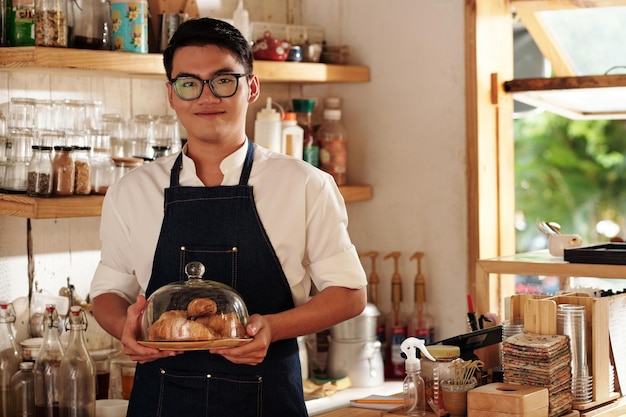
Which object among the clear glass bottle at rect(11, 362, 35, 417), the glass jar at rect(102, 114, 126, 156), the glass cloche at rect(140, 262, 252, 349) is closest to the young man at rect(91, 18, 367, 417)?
the glass cloche at rect(140, 262, 252, 349)

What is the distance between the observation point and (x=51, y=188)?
9.78 feet

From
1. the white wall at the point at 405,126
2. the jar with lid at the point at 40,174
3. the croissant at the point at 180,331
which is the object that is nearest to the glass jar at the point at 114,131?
the white wall at the point at 405,126

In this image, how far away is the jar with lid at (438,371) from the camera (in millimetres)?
2441

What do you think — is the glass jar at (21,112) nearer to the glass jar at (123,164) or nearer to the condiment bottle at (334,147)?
the glass jar at (123,164)

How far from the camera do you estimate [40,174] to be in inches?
117

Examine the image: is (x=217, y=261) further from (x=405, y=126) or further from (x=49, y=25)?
(x=405, y=126)

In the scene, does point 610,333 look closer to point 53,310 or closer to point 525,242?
point 53,310

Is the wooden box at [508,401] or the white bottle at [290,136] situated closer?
the wooden box at [508,401]

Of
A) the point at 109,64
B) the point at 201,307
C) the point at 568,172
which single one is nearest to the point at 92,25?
the point at 109,64

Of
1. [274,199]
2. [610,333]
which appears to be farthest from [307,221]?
[610,333]

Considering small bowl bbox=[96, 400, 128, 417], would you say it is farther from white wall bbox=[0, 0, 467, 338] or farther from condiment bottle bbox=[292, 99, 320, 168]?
condiment bottle bbox=[292, 99, 320, 168]

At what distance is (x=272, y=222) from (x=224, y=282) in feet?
0.59

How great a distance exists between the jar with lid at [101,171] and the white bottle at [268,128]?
700 millimetres

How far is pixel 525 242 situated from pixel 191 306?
12.2m
